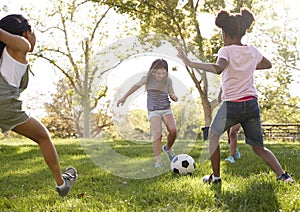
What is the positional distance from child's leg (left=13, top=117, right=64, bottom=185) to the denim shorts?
1670 mm

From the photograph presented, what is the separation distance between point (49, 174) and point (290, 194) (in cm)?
356

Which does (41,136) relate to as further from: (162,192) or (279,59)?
(279,59)

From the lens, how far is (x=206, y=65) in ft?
13.0

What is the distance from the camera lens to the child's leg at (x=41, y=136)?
11.6ft

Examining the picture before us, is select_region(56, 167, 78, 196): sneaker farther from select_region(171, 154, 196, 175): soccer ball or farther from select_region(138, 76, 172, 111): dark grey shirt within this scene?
select_region(138, 76, 172, 111): dark grey shirt

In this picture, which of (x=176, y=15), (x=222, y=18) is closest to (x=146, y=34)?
(x=176, y=15)

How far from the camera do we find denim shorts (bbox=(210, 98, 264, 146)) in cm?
420

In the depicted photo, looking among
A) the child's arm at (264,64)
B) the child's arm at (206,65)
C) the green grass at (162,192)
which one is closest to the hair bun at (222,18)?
the child's arm at (206,65)

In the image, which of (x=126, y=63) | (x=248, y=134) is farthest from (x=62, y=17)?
(x=248, y=134)

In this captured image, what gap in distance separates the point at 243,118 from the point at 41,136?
2.01 metres

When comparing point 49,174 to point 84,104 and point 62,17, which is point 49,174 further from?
point 62,17

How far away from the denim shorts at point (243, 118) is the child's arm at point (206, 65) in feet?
1.34

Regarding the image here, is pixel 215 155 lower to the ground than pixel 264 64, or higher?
lower

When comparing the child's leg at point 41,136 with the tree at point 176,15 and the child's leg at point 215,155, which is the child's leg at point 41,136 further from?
the tree at point 176,15
